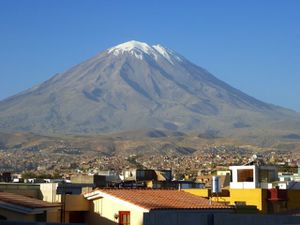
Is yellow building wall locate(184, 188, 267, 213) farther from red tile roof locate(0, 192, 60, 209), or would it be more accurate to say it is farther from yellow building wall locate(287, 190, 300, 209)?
red tile roof locate(0, 192, 60, 209)

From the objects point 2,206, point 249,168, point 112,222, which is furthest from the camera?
point 249,168

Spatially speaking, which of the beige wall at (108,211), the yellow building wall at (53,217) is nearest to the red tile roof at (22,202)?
the yellow building wall at (53,217)

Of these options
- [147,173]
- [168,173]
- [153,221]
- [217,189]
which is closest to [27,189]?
[217,189]

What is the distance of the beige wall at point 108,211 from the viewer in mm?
23062

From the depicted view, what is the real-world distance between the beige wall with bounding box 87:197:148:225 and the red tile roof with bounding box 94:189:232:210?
0.17 m

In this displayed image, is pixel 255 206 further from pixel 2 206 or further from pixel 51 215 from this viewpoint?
pixel 2 206

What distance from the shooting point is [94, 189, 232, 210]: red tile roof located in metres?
24.0

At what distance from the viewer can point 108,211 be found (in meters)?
24.1

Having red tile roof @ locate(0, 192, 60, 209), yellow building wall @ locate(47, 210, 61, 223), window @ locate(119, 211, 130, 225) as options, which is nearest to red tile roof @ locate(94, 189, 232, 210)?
window @ locate(119, 211, 130, 225)

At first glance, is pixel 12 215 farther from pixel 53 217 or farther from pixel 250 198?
pixel 250 198

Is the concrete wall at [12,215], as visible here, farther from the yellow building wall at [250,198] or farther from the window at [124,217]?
the yellow building wall at [250,198]

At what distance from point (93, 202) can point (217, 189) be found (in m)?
5.00

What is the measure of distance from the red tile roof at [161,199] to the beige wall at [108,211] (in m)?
0.17

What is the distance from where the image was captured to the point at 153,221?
788 inches
